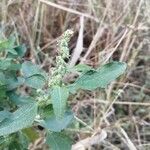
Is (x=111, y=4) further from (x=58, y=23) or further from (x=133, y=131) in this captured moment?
(x=133, y=131)

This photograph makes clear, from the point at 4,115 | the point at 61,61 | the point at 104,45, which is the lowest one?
the point at 104,45

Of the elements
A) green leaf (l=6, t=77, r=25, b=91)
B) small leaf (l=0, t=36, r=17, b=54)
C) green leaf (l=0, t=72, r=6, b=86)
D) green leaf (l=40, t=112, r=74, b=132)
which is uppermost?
small leaf (l=0, t=36, r=17, b=54)

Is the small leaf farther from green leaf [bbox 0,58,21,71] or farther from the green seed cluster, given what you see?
the green seed cluster

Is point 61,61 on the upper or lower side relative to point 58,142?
upper

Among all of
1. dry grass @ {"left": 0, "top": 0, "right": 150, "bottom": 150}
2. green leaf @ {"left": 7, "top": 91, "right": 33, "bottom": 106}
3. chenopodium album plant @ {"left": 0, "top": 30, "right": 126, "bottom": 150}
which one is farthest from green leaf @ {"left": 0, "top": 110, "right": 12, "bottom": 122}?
dry grass @ {"left": 0, "top": 0, "right": 150, "bottom": 150}

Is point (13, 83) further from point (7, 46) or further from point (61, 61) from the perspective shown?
point (61, 61)

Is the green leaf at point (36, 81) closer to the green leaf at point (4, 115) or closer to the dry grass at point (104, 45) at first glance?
the green leaf at point (4, 115)

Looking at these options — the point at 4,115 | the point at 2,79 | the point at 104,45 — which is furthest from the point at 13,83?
the point at 104,45
